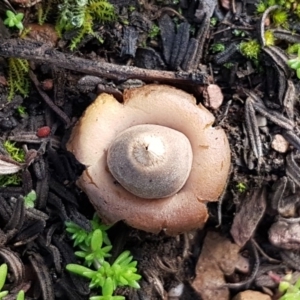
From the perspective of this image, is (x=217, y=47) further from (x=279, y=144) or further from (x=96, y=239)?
(x=96, y=239)

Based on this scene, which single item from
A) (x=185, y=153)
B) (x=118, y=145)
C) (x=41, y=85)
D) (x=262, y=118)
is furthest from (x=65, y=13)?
(x=262, y=118)

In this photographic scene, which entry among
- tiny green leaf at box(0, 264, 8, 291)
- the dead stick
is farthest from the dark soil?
tiny green leaf at box(0, 264, 8, 291)

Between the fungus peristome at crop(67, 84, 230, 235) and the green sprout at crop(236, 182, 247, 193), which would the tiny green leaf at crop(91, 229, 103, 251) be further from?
the green sprout at crop(236, 182, 247, 193)

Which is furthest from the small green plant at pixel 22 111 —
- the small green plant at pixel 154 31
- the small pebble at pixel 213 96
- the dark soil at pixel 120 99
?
the small pebble at pixel 213 96

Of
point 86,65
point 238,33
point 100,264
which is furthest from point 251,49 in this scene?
point 100,264

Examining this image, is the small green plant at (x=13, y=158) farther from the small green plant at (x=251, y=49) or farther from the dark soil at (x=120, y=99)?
the small green plant at (x=251, y=49)
